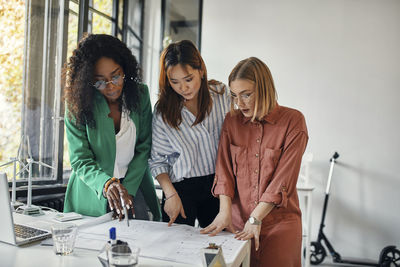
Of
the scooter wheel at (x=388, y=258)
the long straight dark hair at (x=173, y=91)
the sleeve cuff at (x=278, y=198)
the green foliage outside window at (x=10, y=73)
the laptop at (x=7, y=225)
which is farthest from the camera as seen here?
the scooter wheel at (x=388, y=258)

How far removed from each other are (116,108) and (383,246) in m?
3.13

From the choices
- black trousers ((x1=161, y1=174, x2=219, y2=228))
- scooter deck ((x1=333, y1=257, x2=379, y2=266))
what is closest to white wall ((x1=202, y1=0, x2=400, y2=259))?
scooter deck ((x1=333, y1=257, x2=379, y2=266))

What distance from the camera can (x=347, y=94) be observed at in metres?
3.69

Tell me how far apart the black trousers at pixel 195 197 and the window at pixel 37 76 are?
3.57 ft

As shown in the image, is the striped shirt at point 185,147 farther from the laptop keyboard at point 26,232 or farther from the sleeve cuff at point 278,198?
the laptop keyboard at point 26,232

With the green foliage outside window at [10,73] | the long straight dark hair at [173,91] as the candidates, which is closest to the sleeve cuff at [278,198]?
the long straight dark hair at [173,91]

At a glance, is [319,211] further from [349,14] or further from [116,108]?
[116,108]

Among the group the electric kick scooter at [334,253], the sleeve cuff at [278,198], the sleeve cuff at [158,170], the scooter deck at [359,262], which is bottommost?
the scooter deck at [359,262]

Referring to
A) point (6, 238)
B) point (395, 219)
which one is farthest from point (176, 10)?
point (6, 238)

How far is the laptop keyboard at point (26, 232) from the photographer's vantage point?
121 centimetres

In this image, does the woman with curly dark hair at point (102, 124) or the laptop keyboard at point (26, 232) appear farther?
the woman with curly dark hair at point (102, 124)

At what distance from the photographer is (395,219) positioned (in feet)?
11.6

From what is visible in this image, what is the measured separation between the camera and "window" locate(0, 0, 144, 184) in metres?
2.16

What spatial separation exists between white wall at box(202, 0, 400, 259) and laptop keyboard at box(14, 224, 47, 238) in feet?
9.90
